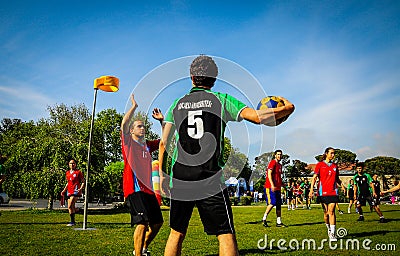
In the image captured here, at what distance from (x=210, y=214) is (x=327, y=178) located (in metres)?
6.98

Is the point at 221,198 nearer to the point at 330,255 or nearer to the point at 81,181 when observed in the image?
the point at 330,255

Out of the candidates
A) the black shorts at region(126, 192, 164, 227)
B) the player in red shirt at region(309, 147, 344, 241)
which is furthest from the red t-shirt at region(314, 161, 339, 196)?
the black shorts at region(126, 192, 164, 227)

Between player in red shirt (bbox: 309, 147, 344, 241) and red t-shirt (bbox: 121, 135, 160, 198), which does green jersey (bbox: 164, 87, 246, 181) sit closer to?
red t-shirt (bbox: 121, 135, 160, 198)

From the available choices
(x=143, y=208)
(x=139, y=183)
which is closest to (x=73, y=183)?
(x=139, y=183)

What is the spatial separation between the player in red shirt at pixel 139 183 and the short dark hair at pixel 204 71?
2.07 meters

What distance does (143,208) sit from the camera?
5.61 metres

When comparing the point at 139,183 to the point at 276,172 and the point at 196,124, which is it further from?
the point at 276,172

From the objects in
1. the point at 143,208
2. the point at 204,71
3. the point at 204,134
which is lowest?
the point at 143,208

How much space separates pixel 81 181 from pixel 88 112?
33.3 metres

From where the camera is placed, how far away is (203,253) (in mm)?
6895

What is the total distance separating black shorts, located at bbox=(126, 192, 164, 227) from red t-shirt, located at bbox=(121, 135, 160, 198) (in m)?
0.09

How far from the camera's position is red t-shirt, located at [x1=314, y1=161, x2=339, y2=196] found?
9.48 metres

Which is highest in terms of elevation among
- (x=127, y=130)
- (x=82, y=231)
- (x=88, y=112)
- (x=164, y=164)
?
(x=88, y=112)

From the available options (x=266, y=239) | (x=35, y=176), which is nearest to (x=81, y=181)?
(x=266, y=239)
